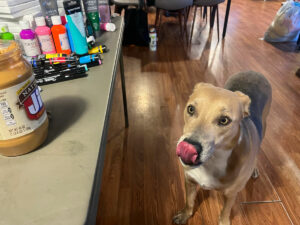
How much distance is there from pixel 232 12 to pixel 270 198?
17.0 feet

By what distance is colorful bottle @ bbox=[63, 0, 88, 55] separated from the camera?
0.92m

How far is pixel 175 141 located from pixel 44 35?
3.81 feet

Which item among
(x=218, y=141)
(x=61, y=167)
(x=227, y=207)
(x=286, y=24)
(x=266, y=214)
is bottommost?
(x=266, y=214)

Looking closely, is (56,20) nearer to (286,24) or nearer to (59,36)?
(59,36)

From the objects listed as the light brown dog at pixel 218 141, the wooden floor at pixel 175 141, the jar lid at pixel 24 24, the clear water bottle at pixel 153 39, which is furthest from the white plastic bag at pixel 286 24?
the jar lid at pixel 24 24

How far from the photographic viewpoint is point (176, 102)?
2.19 m

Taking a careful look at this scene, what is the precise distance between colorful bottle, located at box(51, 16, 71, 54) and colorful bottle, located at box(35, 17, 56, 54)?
2cm

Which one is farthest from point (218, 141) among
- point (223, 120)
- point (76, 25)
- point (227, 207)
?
point (76, 25)

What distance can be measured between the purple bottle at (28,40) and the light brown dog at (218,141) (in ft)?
2.24

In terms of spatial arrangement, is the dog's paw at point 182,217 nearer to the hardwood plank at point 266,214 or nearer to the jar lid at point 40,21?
the hardwood plank at point 266,214

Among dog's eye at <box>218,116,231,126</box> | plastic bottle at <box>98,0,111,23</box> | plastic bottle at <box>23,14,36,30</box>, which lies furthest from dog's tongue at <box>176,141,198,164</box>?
plastic bottle at <box>98,0,111,23</box>

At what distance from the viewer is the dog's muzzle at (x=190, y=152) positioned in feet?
2.23

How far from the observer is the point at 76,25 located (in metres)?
0.93

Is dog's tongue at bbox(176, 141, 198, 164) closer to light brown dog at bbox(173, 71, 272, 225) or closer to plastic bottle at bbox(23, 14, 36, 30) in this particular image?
light brown dog at bbox(173, 71, 272, 225)
